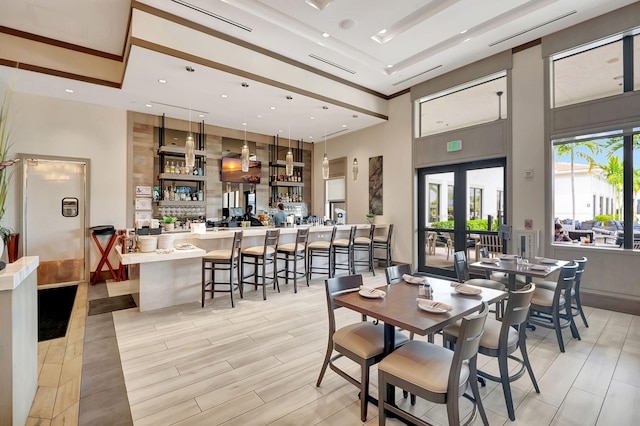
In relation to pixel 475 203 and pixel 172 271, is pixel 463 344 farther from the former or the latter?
pixel 475 203

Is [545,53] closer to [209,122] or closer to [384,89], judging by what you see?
[384,89]

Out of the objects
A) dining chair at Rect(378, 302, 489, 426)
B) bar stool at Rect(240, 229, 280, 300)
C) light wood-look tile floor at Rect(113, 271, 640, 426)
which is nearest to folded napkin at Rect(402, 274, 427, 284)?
dining chair at Rect(378, 302, 489, 426)

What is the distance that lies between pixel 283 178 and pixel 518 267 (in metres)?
6.70

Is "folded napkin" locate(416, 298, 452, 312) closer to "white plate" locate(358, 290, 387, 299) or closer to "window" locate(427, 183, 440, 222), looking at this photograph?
"white plate" locate(358, 290, 387, 299)

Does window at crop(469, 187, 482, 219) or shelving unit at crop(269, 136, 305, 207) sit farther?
shelving unit at crop(269, 136, 305, 207)

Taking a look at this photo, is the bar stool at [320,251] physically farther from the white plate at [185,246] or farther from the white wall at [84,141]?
the white wall at [84,141]

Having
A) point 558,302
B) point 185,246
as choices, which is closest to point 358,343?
point 558,302

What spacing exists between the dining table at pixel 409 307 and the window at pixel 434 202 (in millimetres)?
4292

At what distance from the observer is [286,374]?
274cm

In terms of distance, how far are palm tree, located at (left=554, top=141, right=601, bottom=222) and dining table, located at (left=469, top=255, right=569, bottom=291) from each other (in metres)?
1.71

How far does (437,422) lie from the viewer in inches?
83.3

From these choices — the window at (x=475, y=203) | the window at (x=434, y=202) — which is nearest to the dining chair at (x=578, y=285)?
the window at (x=475, y=203)

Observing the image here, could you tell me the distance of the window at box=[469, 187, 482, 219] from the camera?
19.7 ft

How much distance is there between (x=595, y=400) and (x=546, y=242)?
3175 millimetres
